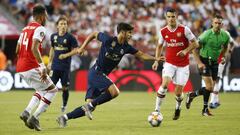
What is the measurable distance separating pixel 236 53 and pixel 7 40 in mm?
10805

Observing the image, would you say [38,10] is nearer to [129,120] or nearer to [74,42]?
[129,120]

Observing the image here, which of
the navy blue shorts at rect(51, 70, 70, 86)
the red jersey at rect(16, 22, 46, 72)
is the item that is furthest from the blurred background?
the red jersey at rect(16, 22, 46, 72)

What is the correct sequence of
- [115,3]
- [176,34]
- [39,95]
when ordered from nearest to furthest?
1. [39,95]
2. [176,34]
3. [115,3]

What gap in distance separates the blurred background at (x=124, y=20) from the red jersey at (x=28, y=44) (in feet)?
47.6

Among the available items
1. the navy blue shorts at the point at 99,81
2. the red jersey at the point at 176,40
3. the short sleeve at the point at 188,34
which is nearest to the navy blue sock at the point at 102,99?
the navy blue shorts at the point at 99,81

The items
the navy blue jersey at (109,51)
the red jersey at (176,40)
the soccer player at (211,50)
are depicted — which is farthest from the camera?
the soccer player at (211,50)

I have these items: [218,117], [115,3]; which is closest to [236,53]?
[115,3]

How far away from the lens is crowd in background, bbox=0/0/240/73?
1246 inches

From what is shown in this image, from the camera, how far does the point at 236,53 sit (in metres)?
30.0

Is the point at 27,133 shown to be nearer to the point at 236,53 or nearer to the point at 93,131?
the point at 93,131

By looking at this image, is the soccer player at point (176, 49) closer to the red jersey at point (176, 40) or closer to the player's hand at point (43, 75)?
the red jersey at point (176, 40)

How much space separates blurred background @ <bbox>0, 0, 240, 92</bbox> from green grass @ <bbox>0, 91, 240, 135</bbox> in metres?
4.98

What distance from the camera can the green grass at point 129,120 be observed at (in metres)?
14.0

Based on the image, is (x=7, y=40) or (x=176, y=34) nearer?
(x=176, y=34)
